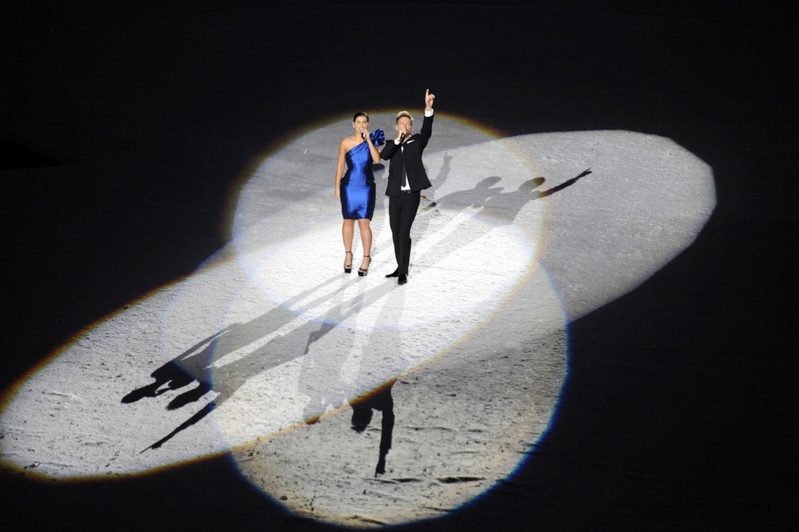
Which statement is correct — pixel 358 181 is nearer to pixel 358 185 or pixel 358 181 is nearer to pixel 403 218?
pixel 358 185

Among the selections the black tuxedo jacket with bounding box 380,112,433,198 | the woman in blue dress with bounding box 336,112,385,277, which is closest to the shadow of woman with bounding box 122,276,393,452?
the woman in blue dress with bounding box 336,112,385,277

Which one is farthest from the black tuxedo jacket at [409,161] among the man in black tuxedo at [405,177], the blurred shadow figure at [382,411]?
the blurred shadow figure at [382,411]

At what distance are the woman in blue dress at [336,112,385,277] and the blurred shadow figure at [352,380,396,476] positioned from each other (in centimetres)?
201

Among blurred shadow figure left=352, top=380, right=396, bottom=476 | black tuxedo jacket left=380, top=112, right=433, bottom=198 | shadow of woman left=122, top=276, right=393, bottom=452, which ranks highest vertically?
black tuxedo jacket left=380, top=112, right=433, bottom=198

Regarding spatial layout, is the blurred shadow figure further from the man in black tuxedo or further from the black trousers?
the man in black tuxedo

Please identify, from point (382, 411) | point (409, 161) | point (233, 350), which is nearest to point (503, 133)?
point (409, 161)

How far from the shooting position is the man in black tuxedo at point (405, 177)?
7250 mm

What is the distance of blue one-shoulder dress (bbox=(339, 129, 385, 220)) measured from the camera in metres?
7.34

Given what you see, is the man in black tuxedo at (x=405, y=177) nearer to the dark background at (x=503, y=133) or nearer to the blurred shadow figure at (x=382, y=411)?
the blurred shadow figure at (x=382, y=411)

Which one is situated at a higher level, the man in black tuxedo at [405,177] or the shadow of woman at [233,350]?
the man in black tuxedo at [405,177]

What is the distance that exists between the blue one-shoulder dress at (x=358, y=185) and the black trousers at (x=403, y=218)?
0.27 m

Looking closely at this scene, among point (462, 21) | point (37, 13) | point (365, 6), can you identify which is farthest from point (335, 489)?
point (37, 13)

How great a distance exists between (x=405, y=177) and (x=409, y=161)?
0.16m

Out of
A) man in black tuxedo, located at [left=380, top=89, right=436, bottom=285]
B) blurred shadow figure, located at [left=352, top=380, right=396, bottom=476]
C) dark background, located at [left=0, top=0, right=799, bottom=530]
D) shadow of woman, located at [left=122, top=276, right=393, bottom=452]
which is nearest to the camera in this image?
dark background, located at [left=0, top=0, right=799, bottom=530]
